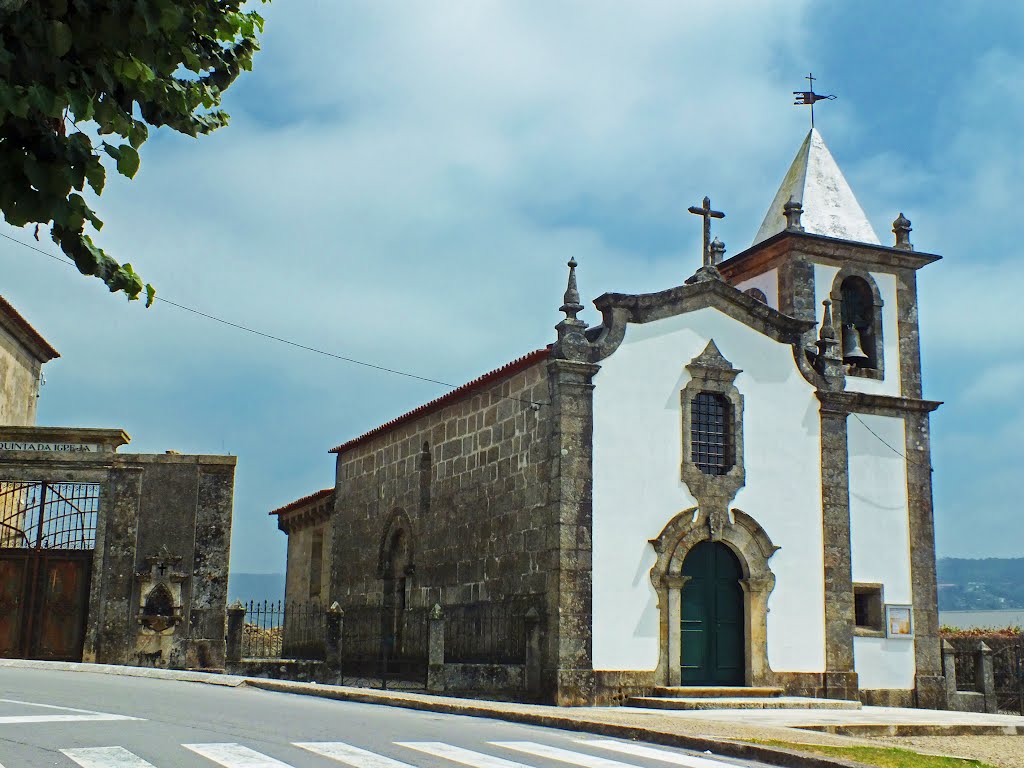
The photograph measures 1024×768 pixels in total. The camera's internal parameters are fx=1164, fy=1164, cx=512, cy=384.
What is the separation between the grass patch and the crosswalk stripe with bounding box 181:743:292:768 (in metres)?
4.98

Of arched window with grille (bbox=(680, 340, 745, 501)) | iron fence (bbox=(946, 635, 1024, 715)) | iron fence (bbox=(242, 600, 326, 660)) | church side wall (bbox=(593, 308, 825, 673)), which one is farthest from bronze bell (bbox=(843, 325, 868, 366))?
iron fence (bbox=(242, 600, 326, 660))

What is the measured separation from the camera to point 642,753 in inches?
427

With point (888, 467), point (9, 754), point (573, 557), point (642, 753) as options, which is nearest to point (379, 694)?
point (573, 557)

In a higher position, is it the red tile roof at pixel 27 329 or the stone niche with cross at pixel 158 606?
the red tile roof at pixel 27 329

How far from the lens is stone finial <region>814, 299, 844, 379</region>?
21031 millimetres

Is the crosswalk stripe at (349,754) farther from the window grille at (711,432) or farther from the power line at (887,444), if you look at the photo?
the power line at (887,444)

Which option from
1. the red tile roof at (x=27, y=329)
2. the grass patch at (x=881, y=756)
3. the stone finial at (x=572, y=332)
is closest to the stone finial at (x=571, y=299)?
the stone finial at (x=572, y=332)

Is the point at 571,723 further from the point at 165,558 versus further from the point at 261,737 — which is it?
the point at 165,558

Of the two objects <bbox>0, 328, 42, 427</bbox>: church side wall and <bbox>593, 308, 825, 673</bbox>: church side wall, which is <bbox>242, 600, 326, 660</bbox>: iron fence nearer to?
<bbox>0, 328, 42, 427</bbox>: church side wall

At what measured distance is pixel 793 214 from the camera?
22672 millimetres

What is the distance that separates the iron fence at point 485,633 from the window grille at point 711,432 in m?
3.94

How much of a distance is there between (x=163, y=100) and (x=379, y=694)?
36.3ft

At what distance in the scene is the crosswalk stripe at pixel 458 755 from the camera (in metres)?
9.41

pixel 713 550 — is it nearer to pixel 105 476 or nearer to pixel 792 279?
pixel 792 279
